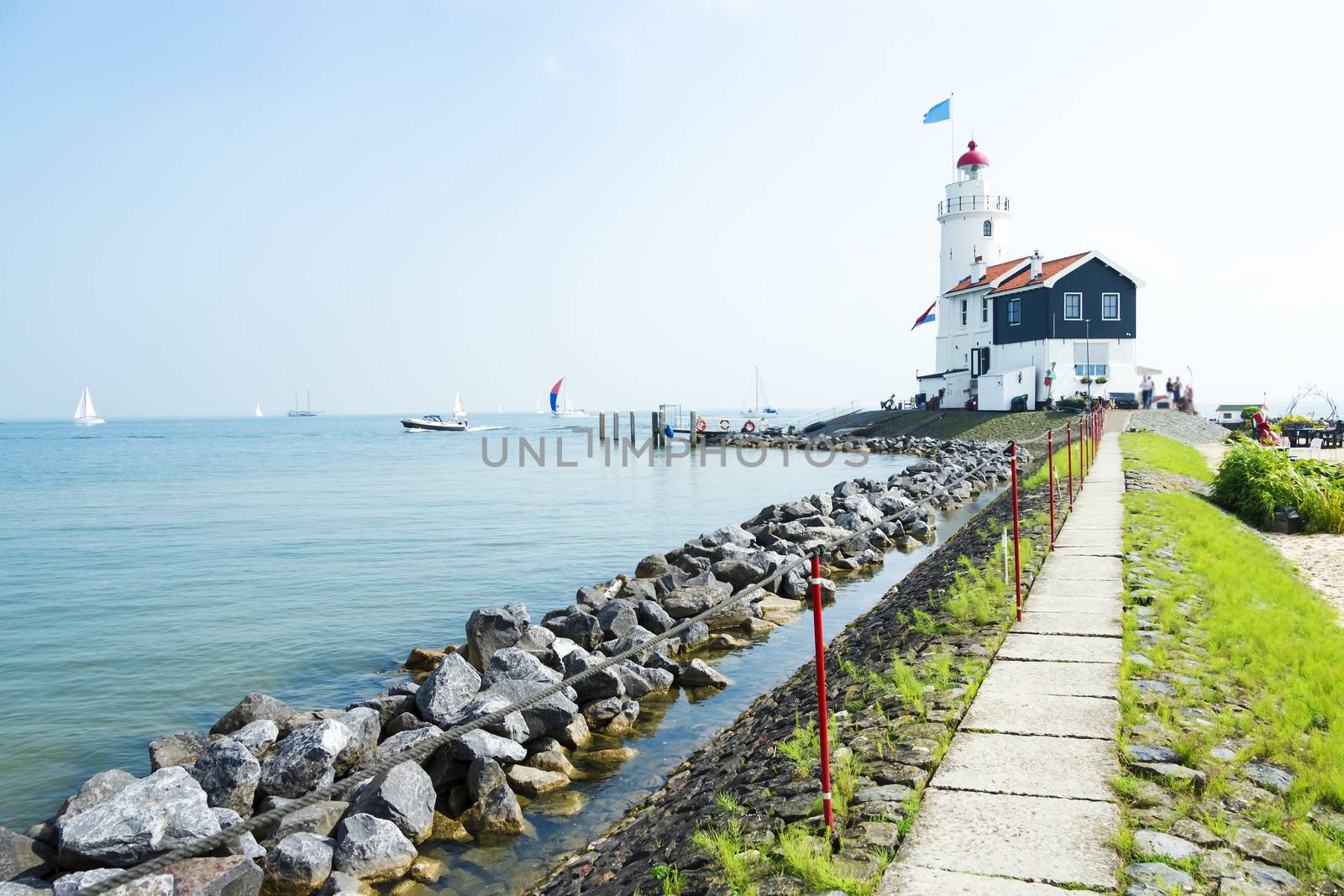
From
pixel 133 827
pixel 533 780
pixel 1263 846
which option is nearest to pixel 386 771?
pixel 533 780

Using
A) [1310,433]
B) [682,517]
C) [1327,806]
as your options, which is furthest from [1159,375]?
[1327,806]

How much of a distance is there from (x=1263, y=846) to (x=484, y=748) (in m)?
5.46

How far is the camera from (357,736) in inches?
311

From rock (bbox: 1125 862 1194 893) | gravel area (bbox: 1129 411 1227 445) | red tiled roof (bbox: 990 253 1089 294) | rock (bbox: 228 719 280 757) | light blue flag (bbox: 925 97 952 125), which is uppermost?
light blue flag (bbox: 925 97 952 125)

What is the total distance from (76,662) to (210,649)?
5.68ft

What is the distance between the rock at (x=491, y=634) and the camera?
11211mm

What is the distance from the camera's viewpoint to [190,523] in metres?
27.7

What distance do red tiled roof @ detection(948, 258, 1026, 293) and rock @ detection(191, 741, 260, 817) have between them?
51.6 meters

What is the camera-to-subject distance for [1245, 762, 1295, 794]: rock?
4.72m

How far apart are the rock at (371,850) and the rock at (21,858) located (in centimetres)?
202

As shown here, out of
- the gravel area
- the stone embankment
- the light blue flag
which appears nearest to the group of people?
the gravel area

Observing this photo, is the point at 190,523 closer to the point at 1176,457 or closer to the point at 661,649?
the point at 661,649

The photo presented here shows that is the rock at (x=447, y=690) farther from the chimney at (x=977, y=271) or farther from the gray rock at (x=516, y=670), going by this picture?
the chimney at (x=977, y=271)

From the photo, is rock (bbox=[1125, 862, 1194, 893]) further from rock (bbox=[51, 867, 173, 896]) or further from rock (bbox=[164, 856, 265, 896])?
rock (bbox=[51, 867, 173, 896])
